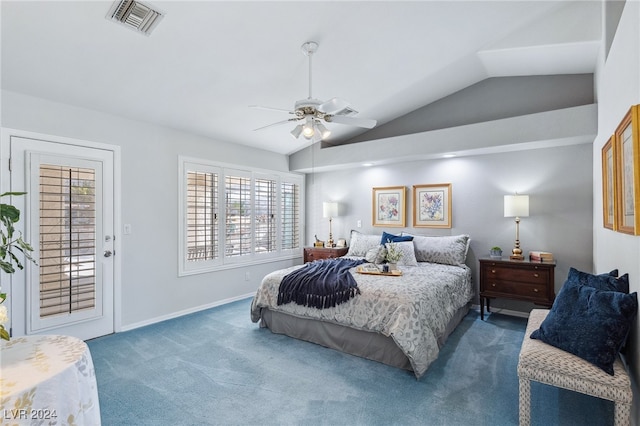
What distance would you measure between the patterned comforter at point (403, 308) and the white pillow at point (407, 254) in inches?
18.4

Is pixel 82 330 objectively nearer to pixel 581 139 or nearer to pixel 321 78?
pixel 321 78

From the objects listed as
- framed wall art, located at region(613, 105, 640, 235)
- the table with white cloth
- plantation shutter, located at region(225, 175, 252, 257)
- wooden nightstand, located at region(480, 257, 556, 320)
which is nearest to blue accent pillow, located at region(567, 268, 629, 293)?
framed wall art, located at region(613, 105, 640, 235)

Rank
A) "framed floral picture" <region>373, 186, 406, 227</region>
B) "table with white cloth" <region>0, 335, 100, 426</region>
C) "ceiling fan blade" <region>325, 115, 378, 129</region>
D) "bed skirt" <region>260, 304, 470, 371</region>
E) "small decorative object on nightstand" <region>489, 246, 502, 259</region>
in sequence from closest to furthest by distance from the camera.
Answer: "table with white cloth" <region>0, 335, 100, 426</region> < "bed skirt" <region>260, 304, 470, 371</region> < "ceiling fan blade" <region>325, 115, 378, 129</region> < "small decorative object on nightstand" <region>489, 246, 502, 259</region> < "framed floral picture" <region>373, 186, 406, 227</region>

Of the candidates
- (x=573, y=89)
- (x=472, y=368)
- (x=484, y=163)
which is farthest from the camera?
(x=484, y=163)

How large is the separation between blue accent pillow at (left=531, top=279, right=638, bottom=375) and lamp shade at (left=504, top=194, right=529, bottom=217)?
1996mm

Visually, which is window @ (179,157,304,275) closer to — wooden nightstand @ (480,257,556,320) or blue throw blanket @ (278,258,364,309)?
blue throw blanket @ (278,258,364,309)

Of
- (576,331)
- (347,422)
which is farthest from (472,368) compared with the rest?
(347,422)

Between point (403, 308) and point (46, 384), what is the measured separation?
92.9 inches

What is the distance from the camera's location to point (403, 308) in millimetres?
2758

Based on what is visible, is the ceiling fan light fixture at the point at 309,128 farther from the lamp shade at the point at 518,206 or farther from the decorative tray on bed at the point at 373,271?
the lamp shade at the point at 518,206

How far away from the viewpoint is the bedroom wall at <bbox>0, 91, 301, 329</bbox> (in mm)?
→ 3422

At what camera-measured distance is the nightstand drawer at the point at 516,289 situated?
12.2ft

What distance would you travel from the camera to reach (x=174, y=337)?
139 inches

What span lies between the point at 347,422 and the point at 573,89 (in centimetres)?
445
